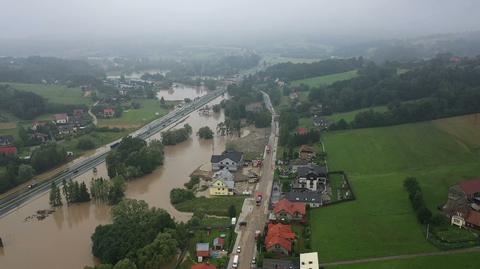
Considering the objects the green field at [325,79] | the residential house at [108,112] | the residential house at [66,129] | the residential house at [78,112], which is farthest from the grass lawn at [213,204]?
the green field at [325,79]

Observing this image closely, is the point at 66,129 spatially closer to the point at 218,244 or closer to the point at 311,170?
the point at 311,170

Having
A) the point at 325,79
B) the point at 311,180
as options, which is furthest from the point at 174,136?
the point at 325,79

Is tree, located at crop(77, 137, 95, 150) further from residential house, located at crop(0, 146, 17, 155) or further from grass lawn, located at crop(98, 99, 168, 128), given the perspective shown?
grass lawn, located at crop(98, 99, 168, 128)

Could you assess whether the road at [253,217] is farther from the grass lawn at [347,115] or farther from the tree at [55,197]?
the grass lawn at [347,115]

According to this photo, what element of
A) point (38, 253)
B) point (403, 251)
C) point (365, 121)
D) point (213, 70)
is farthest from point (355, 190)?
point (213, 70)

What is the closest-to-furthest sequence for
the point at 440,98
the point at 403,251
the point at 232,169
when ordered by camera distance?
the point at 403,251
the point at 232,169
the point at 440,98

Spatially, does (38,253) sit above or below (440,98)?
below

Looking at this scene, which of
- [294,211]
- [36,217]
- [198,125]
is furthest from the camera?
[198,125]

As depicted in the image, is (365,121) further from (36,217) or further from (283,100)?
(36,217)
